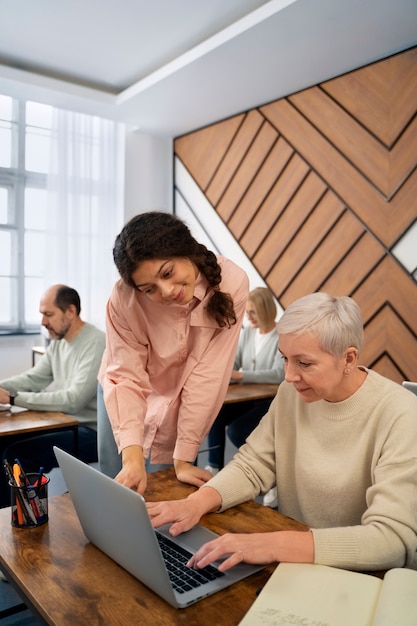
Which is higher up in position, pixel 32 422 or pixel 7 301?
pixel 7 301

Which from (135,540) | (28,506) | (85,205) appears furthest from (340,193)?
(135,540)

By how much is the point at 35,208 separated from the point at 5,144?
653 millimetres

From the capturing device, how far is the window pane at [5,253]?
5.21m

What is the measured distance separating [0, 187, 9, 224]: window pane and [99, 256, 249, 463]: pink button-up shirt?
13.2 ft

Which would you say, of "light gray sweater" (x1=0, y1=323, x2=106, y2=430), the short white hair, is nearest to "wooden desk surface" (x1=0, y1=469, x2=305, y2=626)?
the short white hair

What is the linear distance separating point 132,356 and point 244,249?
3476 millimetres

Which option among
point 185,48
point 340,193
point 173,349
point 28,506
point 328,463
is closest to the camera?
point 28,506

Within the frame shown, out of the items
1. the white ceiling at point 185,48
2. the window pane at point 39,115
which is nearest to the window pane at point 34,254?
the window pane at point 39,115

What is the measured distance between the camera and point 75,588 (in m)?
0.93

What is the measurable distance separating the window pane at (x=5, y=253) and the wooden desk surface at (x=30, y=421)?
3.01 metres

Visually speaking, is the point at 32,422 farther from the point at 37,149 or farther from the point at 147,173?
the point at 147,173

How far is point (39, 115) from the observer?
210 inches

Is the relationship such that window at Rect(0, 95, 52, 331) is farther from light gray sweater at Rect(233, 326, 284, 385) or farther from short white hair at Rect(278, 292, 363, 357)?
short white hair at Rect(278, 292, 363, 357)

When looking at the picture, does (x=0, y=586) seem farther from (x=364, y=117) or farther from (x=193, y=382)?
(x=364, y=117)
